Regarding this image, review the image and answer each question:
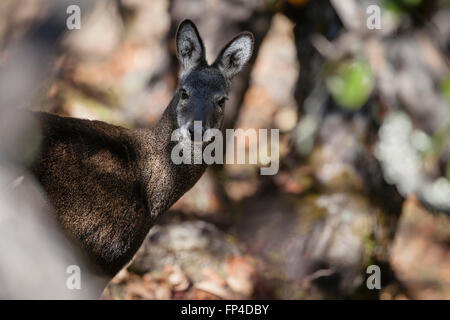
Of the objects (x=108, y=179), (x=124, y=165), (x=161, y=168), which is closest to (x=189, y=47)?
(x=161, y=168)

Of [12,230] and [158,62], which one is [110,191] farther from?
[158,62]

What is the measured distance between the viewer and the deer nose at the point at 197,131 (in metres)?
3.97

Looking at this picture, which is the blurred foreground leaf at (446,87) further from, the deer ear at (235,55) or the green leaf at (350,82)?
the deer ear at (235,55)

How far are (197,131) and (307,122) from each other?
3068mm

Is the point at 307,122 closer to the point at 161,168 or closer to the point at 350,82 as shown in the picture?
the point at 350,82

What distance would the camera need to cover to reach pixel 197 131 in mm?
3967

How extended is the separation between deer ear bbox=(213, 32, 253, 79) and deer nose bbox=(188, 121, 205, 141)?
2.70ft

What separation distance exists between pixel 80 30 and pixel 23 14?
3.20 feet

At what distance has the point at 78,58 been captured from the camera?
659 cm

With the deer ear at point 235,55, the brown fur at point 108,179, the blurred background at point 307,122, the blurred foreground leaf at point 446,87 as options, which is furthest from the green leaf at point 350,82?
the brown fur at point 108,179

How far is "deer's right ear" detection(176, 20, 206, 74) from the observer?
4430 millimetres

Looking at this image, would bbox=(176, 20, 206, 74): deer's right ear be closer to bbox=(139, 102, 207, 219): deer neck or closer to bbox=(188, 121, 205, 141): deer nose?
bbox=(139, 102, 207, 219): deer neck

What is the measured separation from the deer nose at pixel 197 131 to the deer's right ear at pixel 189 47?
2.52 feet

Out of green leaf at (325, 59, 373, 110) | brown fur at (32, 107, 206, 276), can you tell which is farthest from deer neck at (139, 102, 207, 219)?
green leaf at (325, 59, 373, 110)
